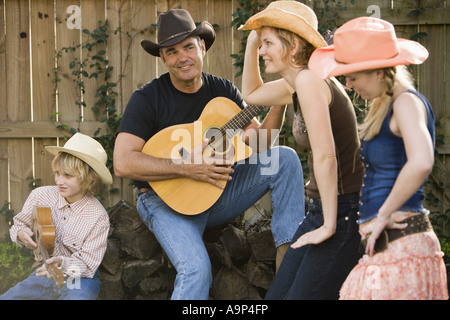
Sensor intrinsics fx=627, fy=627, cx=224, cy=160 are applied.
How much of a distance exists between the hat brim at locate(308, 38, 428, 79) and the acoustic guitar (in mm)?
1180

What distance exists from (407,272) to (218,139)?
64.9 inches

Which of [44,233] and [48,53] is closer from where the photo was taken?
[44,233]

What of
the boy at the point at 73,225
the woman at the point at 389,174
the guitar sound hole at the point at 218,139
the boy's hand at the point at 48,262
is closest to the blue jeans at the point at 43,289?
the boy at the point at 73,225

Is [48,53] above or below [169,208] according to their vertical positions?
above

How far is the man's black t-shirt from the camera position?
11.3 feet

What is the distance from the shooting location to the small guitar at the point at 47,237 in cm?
313

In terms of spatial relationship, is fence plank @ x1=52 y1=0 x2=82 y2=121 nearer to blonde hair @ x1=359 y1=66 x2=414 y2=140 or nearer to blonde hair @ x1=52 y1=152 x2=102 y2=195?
blonde hair @ x1=52 y1=152 x2=102 y2=195

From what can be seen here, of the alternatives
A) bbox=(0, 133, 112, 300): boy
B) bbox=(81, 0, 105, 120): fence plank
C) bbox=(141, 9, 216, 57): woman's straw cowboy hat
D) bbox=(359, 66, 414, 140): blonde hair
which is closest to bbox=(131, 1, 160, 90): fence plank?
bbox=(81, 0, 105, 120): fence plank

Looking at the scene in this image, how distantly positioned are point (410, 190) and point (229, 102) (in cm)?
174

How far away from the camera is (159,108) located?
353cm

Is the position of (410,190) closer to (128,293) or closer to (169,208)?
(169,208)

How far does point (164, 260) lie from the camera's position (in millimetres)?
3748

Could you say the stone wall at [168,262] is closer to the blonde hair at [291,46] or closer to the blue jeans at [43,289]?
the blue jeans at [43,289]

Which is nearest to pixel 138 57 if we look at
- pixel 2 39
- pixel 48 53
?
pixel 48 53
